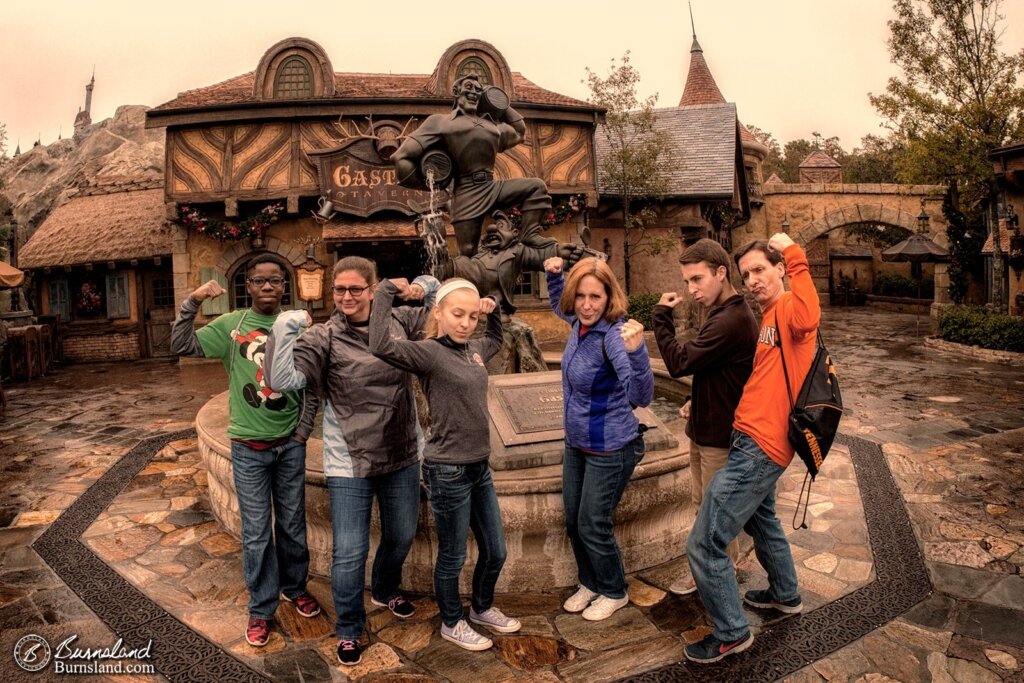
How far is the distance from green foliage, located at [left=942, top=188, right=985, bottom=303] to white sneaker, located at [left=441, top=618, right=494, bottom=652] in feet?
62.5

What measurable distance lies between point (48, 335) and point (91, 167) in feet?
54.8

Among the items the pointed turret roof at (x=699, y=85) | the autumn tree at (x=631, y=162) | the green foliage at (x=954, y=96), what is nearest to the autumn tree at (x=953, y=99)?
the green foliage at (x=954, y=96)

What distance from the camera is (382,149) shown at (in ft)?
46.3

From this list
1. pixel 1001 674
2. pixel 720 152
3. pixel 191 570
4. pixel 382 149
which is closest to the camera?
pixel 1001 674

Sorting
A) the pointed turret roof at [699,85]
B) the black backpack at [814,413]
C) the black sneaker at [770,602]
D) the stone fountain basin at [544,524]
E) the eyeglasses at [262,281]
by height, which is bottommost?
the black sneaker at [770,602]

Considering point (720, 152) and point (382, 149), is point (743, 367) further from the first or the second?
point (720, 152)

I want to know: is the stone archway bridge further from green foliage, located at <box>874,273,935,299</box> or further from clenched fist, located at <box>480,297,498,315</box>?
clenched fist, located at <box>480,297,498,315</box>

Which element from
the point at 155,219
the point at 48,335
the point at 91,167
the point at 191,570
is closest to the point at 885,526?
the point at 191,570

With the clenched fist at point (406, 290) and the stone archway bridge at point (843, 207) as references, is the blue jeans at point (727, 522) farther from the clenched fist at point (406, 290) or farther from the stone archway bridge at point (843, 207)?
the stone archway bridge at point (843, 207)

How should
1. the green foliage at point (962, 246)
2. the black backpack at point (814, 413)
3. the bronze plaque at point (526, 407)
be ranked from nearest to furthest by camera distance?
the black backpack at point (814, 413) < the bronze plaque at point (526, 407) < the green foliage at point (962, 246)

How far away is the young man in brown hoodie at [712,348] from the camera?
2.95 metres

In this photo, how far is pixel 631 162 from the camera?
55.3 feet

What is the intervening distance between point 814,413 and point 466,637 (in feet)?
6.00

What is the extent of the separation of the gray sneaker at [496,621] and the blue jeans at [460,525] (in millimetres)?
63
